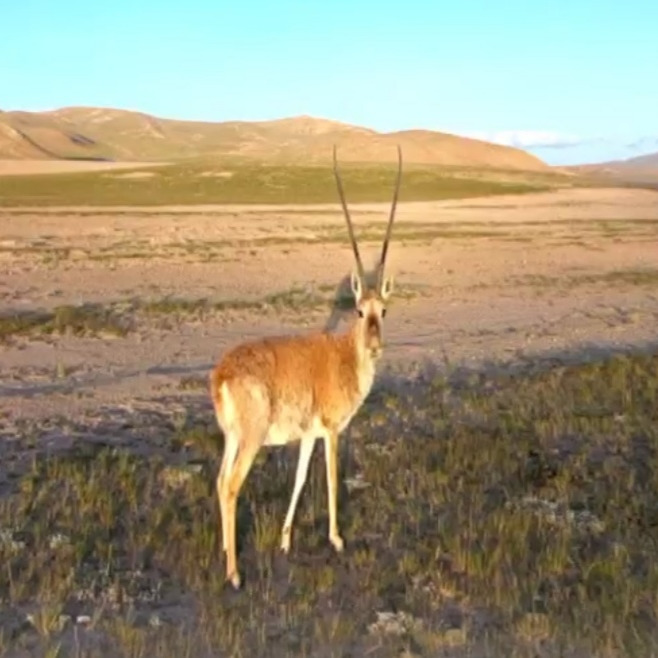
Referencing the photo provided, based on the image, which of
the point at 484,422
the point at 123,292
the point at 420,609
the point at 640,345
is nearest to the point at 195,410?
the point at 484,422

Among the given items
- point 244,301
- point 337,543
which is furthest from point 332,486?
point 244,301

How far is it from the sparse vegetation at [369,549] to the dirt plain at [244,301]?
96cm

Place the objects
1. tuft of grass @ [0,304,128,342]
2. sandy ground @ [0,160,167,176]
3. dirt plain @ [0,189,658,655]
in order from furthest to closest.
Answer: sandy ground @ [0,160,167,176], tuft of grass @ [0,304,128,342], dirt plain @ [0,189,658,655]

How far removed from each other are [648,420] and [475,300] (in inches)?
556

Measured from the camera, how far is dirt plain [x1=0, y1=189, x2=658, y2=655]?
15.7m

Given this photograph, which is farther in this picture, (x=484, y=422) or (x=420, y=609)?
(x=484, y=422)

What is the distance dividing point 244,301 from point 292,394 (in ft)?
57.7

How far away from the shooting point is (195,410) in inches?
586

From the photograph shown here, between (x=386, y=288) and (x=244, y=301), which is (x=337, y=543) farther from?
(x=244, y=301)

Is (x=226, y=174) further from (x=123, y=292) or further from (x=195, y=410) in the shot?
(x=195, y=410)

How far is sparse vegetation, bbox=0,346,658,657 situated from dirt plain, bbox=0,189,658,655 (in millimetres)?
962

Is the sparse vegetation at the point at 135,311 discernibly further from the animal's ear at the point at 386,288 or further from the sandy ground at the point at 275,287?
the animal's ear at the point at 386,288

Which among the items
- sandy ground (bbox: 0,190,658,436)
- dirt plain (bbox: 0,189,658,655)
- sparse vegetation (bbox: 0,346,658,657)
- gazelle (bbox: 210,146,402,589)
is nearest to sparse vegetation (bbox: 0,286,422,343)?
dirt plain (bbox: 0,189,658,655)

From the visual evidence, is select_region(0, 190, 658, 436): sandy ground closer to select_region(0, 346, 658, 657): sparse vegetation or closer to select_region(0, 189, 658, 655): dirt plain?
select_region(0, 189, 658, 655): dirt plain
